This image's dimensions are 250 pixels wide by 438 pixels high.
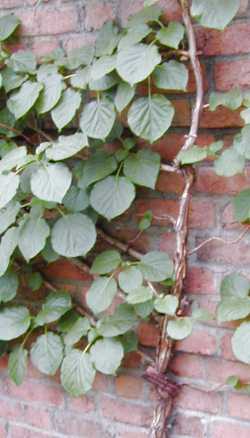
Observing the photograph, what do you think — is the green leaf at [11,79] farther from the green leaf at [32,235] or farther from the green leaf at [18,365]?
the green leaf at [18,365]

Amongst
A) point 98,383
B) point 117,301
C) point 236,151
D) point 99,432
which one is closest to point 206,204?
point 236,151

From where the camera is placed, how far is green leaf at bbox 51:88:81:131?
148cm

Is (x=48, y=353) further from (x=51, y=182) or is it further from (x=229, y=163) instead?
(x=229, y=163)

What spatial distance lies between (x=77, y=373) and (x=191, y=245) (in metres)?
0.44

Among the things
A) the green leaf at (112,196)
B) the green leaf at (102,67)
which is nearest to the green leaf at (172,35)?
the green leaf at (102,67)

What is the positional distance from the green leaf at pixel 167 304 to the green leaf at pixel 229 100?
18.1 inches

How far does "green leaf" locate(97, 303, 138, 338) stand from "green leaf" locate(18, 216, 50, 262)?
260 mm

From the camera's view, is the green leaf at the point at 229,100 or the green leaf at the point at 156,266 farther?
the green leaf at the point at 156,266

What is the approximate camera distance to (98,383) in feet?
5.74

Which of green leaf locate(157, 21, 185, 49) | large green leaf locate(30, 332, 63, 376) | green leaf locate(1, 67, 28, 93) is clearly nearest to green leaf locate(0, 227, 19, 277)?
large green leaf locate(30, 332, 63, 376)

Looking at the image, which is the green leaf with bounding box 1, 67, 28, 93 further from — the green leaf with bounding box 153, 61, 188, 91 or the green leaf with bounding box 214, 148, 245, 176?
the green leaf with bounding box 214, 148, 245, 176

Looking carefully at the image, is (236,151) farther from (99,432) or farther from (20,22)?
(99,432)

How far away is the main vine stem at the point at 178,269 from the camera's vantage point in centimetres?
143

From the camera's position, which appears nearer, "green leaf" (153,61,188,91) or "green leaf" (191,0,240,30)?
"green leaf" (191,0,240,30)
